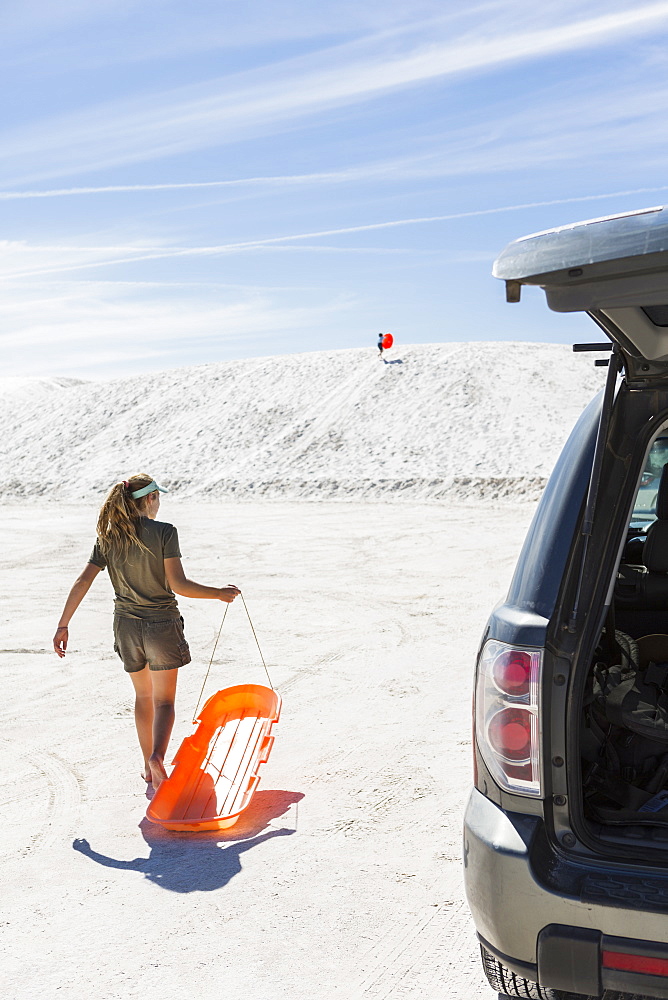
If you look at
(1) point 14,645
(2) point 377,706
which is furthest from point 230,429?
(2) point 377,706

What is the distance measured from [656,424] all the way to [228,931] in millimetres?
2404

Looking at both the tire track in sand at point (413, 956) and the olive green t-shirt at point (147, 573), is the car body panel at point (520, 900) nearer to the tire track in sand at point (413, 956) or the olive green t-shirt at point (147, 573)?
the tire track in sand at point (413, 956)

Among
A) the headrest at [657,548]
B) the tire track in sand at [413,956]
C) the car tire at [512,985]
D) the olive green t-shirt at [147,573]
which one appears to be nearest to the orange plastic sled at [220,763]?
the olive green t-shirt at [147,573]

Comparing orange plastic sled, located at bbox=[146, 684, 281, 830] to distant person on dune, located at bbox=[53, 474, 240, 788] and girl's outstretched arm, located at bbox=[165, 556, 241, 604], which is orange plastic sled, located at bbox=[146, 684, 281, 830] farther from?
girl's outstretched arm, located at bbox=[165, 556, 241, 604]

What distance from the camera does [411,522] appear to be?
70.8 ft

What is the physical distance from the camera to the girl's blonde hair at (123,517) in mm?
4883

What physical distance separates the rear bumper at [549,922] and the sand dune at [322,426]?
2528 centimetres

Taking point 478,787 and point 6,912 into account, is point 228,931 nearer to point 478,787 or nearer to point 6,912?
point 6,912

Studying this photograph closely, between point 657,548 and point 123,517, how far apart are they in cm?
263

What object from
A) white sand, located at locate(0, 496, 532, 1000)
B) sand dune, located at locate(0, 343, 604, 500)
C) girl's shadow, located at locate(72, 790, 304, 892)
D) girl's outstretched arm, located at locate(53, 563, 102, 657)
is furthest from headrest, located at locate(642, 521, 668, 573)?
sand dune, located at locate(0, 343, 604, 500)

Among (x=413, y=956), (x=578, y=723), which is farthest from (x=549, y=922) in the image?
(x=413, y=956)

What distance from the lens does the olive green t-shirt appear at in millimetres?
4930

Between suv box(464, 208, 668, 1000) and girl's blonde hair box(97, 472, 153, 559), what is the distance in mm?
2649

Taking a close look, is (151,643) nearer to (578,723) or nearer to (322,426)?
(578,723)
